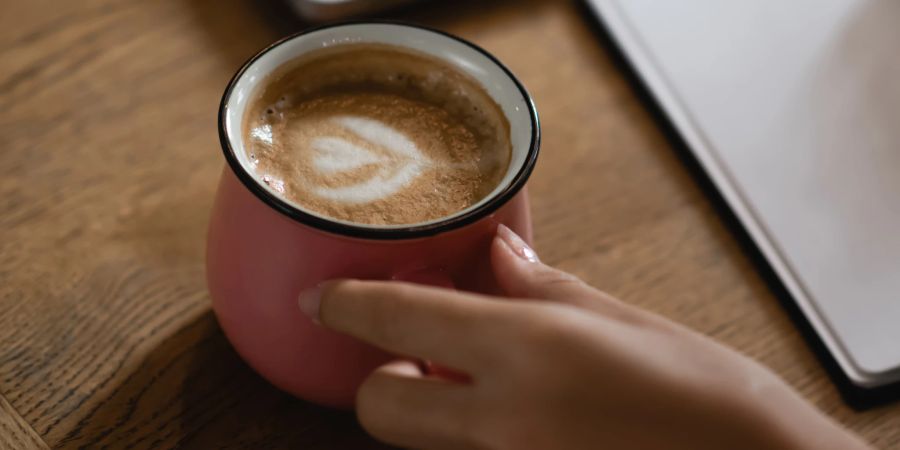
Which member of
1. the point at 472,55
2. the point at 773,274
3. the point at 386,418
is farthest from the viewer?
the point at 773,274

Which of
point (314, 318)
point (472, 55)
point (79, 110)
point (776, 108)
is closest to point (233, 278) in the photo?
point (314, 318)

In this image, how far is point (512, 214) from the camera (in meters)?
0.45

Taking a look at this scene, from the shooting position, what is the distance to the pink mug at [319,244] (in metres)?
0.42

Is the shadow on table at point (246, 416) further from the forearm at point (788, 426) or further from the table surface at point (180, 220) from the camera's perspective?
the forearm at point (788, 426)

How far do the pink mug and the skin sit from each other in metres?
0.05

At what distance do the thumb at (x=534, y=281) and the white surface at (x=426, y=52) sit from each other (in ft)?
0.15

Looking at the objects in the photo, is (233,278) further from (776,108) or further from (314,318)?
(776,108)

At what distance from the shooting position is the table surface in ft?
1.68

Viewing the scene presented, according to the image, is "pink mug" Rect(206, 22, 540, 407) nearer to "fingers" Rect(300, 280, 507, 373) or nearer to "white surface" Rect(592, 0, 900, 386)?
"fingers" Rect(300, 280, 507, 373)

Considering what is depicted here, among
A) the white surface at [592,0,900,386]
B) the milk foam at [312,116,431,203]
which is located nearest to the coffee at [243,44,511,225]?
the milk foam at [312,116,431,203]

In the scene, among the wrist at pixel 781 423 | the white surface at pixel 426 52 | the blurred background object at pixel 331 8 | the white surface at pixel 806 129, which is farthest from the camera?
the blurred background object at pixel 331 8

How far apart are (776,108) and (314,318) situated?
48cm

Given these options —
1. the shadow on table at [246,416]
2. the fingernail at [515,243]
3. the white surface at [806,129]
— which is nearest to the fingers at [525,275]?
the fingernail at [515,243]

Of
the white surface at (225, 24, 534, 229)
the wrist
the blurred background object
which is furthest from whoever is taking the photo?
the blurred background object
